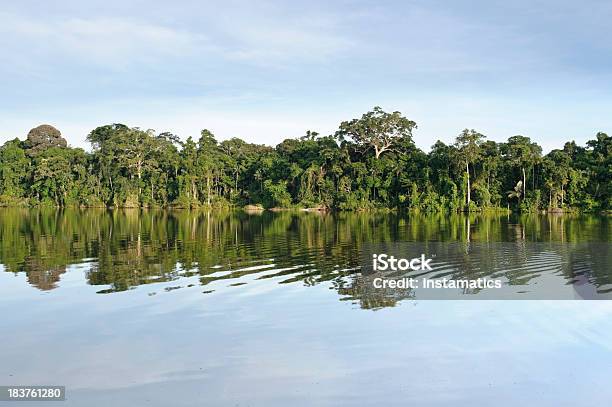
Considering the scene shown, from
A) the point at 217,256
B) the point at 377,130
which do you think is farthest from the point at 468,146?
the point at 217,256

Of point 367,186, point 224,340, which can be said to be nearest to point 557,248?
point 224,340

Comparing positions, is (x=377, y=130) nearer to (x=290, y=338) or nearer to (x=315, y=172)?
(x=315, y=172)

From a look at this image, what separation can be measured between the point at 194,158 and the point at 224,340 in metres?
59.9

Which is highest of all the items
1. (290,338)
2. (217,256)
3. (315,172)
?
(315,172)

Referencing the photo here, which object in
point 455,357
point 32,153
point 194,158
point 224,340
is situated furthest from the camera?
point 32,153

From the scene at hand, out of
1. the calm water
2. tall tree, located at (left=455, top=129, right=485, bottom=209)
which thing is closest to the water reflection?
the calm water

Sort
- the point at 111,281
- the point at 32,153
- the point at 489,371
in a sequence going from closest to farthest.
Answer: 1. the point at 489,371
2. the point at 111,281
3. the point at 32,153

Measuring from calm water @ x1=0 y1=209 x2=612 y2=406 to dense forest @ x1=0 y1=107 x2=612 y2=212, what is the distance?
39.3 meters

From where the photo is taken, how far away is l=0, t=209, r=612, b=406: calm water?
6871mm

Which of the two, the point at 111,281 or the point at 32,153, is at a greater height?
the point at 32,153

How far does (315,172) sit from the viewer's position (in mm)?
60562

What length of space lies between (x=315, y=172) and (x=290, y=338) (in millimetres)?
52067

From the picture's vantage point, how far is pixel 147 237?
25812 millimetres

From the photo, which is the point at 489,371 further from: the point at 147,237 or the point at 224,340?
the point at 147,237
